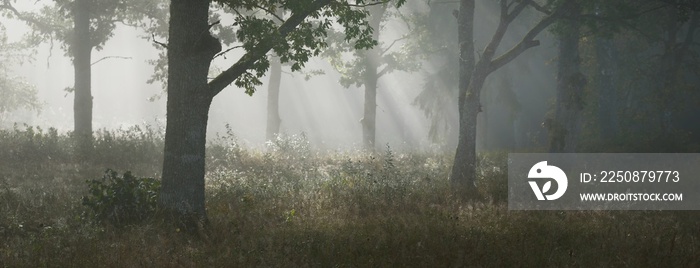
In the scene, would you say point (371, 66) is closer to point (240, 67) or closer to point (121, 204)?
point (240, 67)

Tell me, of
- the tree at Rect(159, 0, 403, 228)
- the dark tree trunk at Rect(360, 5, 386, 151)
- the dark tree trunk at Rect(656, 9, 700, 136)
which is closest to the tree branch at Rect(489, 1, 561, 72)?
the tree at Rect(159, 0, 403, 228)

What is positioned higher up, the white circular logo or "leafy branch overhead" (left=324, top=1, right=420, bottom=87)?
"leafy branch overhead" (left=324, top=1, right=420, bottom=87)

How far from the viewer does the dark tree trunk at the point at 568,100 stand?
59.7 ft

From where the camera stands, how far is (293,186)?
12469mm

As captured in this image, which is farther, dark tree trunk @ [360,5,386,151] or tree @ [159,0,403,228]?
dark tree trunk @ [360,5,386,151]

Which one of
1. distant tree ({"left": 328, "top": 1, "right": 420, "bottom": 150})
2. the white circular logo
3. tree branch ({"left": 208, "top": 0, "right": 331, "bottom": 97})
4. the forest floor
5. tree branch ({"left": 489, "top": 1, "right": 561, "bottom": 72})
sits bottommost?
the forest floor

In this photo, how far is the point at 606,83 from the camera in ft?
88.2

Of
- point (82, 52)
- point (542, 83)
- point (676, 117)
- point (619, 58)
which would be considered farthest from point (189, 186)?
point (542, 83)

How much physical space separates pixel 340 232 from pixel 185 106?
2991 millimetres

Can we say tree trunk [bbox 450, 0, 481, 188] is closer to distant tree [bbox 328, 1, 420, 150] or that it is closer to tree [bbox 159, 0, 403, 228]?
tree [bbox 159, 0, 403, 228]

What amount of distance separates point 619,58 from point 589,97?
2432 mm

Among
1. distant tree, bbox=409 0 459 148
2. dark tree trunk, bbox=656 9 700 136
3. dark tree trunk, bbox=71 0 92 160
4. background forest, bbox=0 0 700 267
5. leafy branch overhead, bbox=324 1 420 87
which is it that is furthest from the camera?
distant tree, bbox=409 0 459 148

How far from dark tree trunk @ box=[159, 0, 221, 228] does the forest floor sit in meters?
0.50

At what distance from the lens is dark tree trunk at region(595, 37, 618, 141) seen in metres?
26.2
